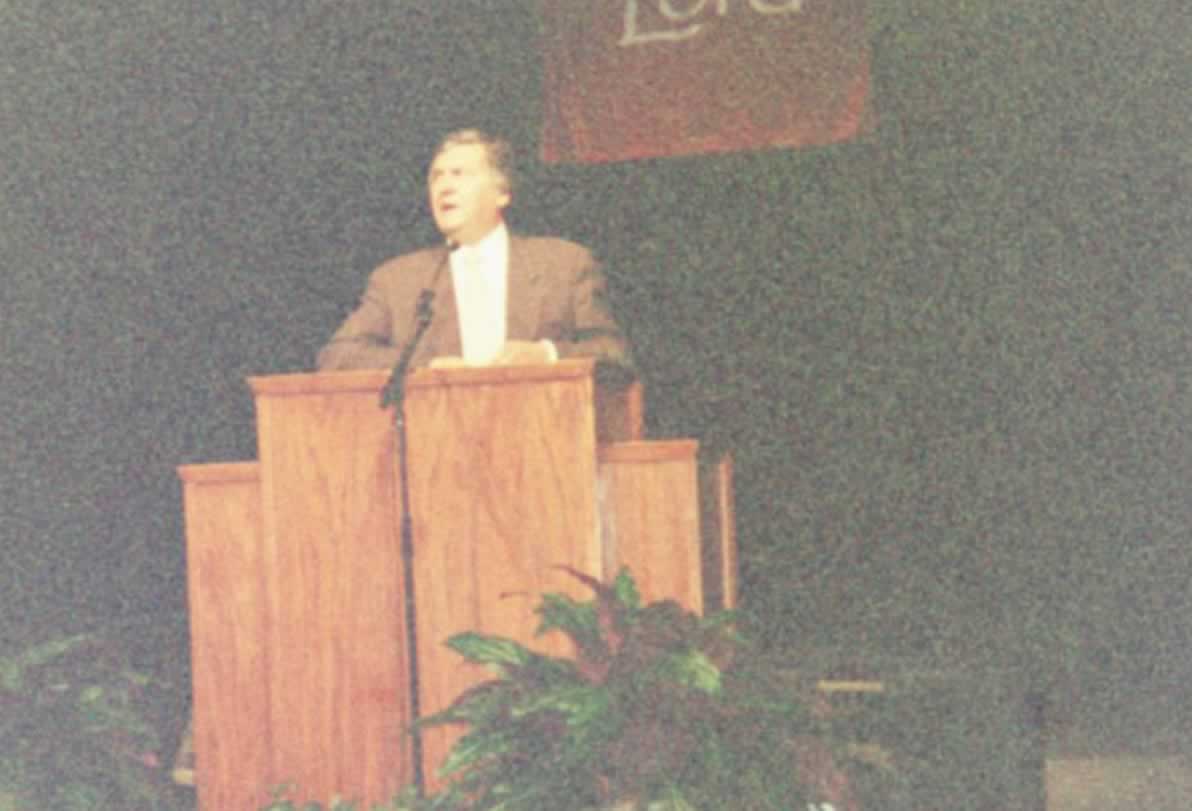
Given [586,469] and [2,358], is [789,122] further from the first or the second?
[2,358]

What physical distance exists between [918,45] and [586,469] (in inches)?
110

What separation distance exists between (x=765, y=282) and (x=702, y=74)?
0.83 metres

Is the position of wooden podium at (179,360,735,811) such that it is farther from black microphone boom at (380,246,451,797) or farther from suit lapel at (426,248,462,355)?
suit lapel at (426,248,462,355)

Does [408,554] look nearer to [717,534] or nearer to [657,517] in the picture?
[657,517]

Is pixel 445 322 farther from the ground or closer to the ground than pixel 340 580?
farther from the ground

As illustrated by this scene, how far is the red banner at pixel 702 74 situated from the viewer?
228 inches

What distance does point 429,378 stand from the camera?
4.07m

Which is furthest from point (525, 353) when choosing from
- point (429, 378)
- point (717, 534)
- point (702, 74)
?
point (702, 74)

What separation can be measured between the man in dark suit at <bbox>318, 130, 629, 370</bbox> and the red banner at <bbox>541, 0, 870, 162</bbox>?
945mm

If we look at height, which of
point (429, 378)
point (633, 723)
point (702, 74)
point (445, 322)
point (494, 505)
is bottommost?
point (633, 723)

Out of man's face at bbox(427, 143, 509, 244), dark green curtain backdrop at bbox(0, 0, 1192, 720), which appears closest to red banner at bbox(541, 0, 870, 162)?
dark green curtain backdrop at bbox(0, 0, 1192, 720)

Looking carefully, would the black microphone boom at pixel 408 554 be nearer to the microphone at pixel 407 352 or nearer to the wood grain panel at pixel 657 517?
the microphone at pixel 407 352

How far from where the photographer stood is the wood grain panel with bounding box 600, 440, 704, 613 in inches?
167

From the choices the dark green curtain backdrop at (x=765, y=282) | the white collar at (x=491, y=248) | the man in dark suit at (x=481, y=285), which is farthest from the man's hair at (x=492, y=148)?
the dark green curtain backdrop at (x=765, y=282)
